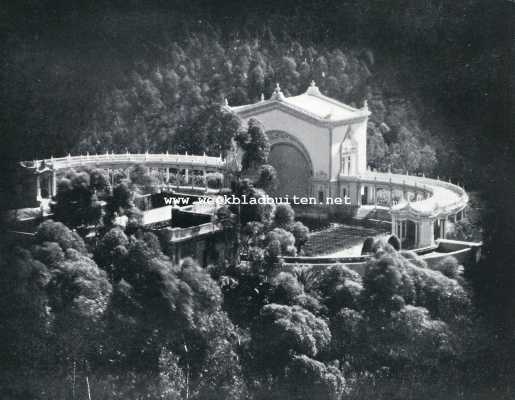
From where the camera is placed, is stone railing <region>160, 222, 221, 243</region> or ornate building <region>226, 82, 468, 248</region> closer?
stone railing <region>160, 222, 221, 243</region>

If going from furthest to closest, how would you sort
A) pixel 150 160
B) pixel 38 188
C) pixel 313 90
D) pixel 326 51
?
pixel 150 160
pixel 313 90
pixel 326 51
pixel 38 188

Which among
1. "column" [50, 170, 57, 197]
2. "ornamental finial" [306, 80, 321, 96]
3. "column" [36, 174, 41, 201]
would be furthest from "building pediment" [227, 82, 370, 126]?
"column" [36, 174, 41, 201]

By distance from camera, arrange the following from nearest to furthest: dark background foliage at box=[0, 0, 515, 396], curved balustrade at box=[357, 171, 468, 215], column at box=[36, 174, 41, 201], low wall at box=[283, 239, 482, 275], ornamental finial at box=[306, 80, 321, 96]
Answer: dark background foliage at box=[0, 0, 515, 396] → low wall at box=[283, 239, 482, 275] → column at box=[36, 174, 41, 201] → curved balustrade at box=[357, 171, 468, 215] → ornamental finial at box=[306, 80, 321, 96]

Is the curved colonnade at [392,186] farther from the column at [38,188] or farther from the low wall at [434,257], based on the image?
the low wall at [434,257]

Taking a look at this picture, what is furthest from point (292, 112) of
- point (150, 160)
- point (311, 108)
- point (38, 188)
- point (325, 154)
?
point (38, 188)

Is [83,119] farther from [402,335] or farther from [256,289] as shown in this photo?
[402,335]

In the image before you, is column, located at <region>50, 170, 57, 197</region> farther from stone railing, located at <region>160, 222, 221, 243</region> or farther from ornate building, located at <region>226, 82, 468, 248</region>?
ornate building, located at <region>226, 82, 468, 248</region>

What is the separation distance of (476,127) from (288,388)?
14.9ft

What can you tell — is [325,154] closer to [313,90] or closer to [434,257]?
[313,90]

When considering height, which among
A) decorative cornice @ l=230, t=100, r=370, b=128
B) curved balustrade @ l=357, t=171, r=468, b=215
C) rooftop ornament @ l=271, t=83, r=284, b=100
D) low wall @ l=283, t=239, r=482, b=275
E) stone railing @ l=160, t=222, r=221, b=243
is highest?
rooftop ornament @ l=271, t=83, r=284, b=100

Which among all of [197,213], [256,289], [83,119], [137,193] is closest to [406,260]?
[256,289]

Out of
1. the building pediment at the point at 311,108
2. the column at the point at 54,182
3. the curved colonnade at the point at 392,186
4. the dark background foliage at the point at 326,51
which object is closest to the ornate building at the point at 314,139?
the building pediment at the point at 311,108

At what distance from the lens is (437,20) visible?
44.9ft

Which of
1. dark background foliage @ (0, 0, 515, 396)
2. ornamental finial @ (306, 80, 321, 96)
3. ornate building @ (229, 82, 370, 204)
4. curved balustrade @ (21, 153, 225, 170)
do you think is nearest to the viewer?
dark background foliage @ (0, 0, 515, 396)
